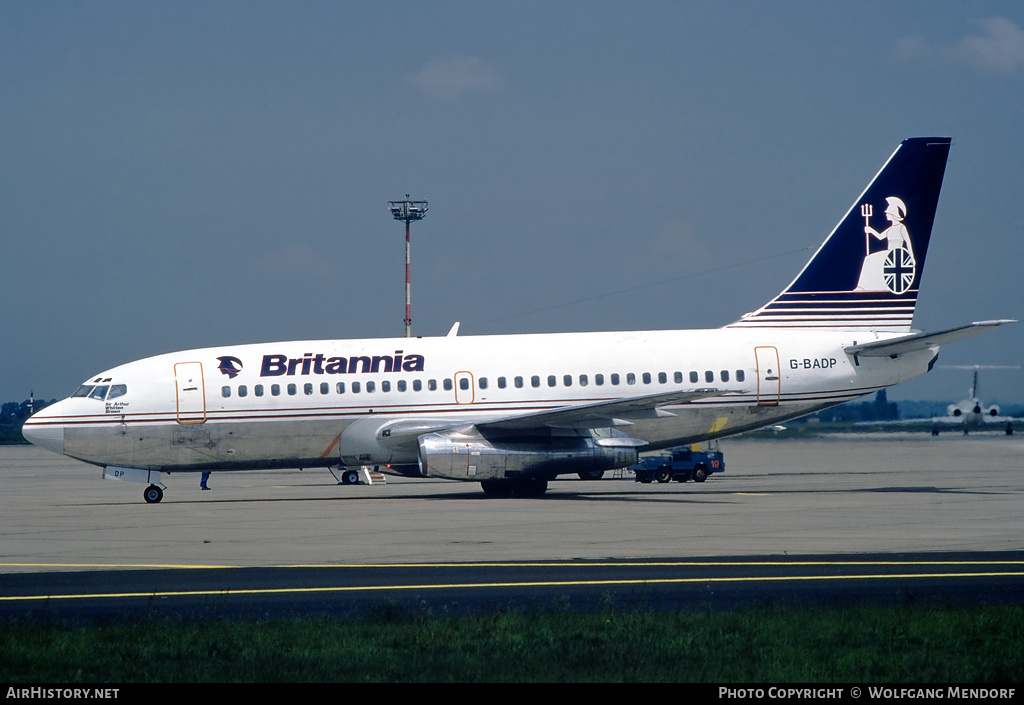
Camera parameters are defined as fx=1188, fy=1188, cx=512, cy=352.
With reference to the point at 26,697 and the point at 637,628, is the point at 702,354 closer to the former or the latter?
the point at 637,628

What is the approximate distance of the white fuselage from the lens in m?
32.4

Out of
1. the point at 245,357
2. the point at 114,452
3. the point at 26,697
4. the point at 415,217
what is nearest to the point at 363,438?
the point at 245,357

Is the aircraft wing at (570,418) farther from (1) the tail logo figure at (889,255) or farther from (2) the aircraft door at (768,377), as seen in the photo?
(1) the tail logo figure at (889,255)

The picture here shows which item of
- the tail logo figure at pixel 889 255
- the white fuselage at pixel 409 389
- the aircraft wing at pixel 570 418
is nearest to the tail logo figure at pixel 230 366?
the white fuselage at pixel 409 389

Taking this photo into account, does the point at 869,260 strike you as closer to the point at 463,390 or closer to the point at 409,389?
the point at 463,390

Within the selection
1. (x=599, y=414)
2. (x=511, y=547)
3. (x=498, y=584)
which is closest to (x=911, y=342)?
(x=599, y=414)

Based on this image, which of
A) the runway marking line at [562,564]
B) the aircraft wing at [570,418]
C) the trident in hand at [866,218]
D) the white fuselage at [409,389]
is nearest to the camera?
the runway marking line at [562,564]

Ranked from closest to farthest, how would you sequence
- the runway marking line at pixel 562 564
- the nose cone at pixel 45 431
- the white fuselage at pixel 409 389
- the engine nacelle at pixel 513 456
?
the runway marking line at pixel 562 564
the engine nacelle at pixel 513 456
the nose cone at pixel 45 431
the white fuselage at pixel 409 389

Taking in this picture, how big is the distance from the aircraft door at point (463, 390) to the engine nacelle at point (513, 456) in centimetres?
154

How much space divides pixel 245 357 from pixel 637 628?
23684mm

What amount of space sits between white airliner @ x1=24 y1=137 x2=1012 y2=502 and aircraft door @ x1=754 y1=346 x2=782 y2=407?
0.13 feet

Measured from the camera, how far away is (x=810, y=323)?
119ft

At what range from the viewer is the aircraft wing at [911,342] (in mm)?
32219

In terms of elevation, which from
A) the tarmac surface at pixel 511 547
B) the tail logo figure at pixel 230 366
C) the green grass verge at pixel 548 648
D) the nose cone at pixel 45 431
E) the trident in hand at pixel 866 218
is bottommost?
the tarmac surface at pixel 511 547
